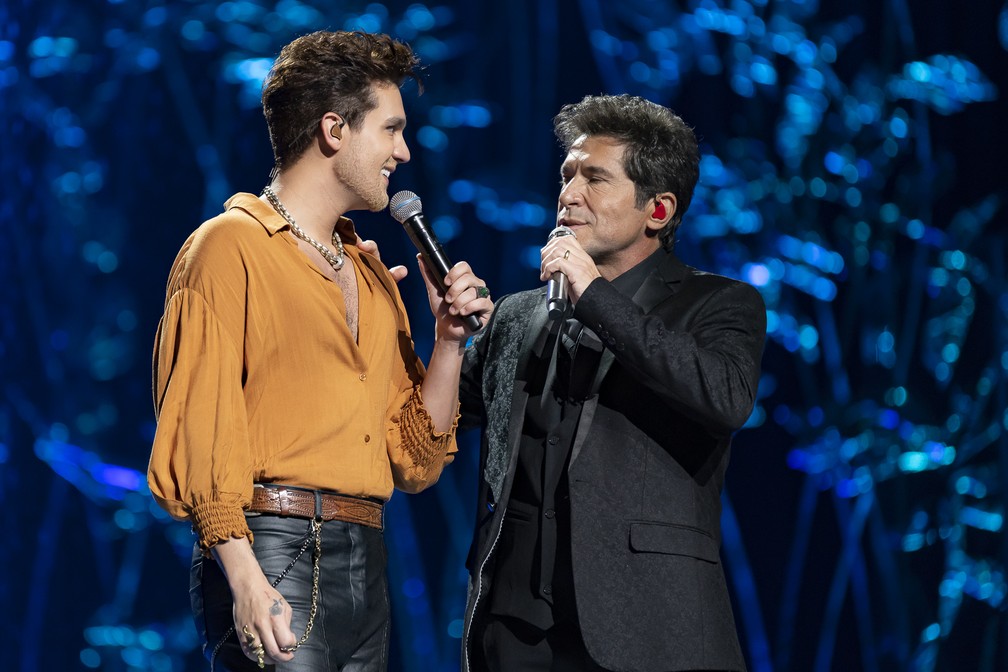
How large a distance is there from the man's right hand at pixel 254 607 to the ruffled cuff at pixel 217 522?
0.04ft

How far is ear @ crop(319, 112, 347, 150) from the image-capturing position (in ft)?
5.71

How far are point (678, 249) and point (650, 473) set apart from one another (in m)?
1.58

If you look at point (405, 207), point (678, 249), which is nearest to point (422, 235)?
point (405, 207)

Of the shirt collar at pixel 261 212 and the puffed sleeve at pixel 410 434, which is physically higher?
the shirt collar at pixel 261 212

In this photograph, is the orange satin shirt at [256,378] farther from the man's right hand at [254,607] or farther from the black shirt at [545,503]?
the black shirt at [545,503]

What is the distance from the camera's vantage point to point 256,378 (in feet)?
5.31

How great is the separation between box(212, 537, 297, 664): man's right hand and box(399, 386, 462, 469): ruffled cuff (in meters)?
0.44

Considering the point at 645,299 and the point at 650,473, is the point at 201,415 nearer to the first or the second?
the point at 650,473

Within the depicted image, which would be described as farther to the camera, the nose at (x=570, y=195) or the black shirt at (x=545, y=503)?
the nose at (x=570, y=195)

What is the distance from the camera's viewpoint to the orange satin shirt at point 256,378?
149 cm

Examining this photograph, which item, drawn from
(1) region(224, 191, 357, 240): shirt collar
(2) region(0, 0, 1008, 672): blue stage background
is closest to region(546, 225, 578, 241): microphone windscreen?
(1) region(224, 191, 357, 240): shirt collar

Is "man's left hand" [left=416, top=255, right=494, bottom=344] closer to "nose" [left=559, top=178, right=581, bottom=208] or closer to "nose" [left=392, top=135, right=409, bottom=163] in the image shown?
"nose" [left=392, top=135, right=409, bottom=163]

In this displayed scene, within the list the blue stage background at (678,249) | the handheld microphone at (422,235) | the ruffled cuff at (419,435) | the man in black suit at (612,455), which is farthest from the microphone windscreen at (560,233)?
the blue stage background at (678,249)

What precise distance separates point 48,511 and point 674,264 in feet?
6.22
